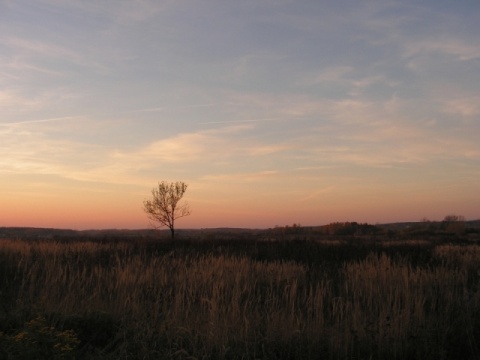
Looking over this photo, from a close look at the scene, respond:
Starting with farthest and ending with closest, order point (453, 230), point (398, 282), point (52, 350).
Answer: point (453, 230)
point (398, 282)
point (52, 350)

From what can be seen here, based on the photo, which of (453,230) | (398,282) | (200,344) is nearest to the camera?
(200,344)

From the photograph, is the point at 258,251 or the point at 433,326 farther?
the point at 258,251

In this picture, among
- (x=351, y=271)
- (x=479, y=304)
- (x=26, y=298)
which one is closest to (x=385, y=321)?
(x=479, y=304)

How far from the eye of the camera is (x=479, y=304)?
7602 mm

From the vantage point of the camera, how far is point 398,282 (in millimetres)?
9516

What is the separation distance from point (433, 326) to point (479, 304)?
163 centimetres

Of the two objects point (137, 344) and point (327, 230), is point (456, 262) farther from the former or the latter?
point (327, 230)

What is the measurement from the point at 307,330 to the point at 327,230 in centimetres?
6428

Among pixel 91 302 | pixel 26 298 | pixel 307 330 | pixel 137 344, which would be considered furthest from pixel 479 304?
pixel 26 298

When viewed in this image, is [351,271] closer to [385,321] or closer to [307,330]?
[385,321]

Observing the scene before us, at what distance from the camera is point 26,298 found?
26.3ft

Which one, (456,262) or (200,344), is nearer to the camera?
(200,344)

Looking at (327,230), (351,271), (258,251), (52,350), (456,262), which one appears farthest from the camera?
(327,230)

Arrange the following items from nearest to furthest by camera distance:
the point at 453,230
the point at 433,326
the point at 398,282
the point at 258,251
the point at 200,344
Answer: the point at 200,344 < the point at 433,326 < the point at 398,282 < the point at 258,251 < the point at 453,230
